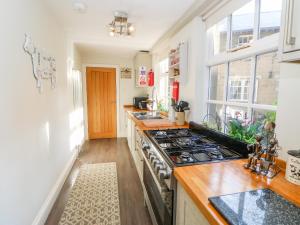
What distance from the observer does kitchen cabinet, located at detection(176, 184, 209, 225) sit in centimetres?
84

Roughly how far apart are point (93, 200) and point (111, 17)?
2326 mm

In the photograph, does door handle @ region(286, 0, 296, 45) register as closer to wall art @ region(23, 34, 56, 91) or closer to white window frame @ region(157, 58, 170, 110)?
wall art @ region(23, 34, 56, 91)

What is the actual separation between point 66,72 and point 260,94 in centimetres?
276

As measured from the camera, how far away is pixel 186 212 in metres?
0.97

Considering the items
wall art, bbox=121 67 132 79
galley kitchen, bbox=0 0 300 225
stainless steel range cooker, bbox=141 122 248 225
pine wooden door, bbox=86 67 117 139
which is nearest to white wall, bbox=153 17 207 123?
galley kitchen, bbox=0 0 300 225

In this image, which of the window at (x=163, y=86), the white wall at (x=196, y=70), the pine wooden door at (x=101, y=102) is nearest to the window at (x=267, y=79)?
the white wall at (x=196, y=70)

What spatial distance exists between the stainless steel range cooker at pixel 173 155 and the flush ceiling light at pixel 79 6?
1.61 meters

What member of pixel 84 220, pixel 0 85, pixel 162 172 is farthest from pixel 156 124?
pixel 0 85

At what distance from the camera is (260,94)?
1.44 metres

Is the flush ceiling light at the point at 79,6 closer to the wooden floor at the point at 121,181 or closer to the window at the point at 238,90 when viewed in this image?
the window at the point at 238,90

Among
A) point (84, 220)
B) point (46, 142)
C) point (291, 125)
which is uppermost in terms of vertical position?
point (291, 125)

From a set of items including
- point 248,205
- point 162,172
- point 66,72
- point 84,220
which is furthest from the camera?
point 66,72

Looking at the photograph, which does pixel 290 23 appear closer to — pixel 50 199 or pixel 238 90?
pixel 238 90

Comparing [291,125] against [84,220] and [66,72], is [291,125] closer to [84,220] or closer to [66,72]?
[84,220]
